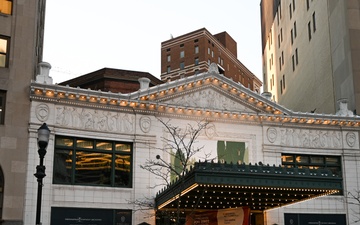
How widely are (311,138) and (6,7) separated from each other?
21.1m

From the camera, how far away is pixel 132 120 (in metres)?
32.7

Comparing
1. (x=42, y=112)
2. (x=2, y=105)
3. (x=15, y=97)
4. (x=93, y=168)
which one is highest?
(x=15, y=97)

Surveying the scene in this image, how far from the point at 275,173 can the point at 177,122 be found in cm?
961

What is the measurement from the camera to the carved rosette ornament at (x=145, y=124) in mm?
32750

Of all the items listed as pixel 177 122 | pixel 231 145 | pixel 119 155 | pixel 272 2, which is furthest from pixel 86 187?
pixel 272 2

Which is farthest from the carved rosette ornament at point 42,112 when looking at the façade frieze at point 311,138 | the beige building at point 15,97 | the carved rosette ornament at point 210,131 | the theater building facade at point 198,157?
the façade frieze at point 311,138

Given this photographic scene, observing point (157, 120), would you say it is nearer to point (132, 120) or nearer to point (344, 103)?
point (132, 120)

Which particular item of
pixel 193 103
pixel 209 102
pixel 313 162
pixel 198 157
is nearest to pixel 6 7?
pixel 193 103

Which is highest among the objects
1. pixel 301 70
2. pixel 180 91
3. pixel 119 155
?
pixel 301 70

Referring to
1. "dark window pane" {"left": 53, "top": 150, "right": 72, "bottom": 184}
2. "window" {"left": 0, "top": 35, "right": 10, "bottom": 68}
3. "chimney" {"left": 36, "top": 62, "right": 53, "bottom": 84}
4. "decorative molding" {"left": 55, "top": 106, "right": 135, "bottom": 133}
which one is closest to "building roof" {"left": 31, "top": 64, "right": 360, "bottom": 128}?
"decorative molding" {"left": 55, "top": 106, "right": 135, "bottom": 133}

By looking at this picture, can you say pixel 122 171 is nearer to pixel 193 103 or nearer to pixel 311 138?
pixel 193 103

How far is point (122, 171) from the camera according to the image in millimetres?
32000

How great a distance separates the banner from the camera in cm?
2862

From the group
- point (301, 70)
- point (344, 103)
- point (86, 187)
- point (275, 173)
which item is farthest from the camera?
point (301, 70)
